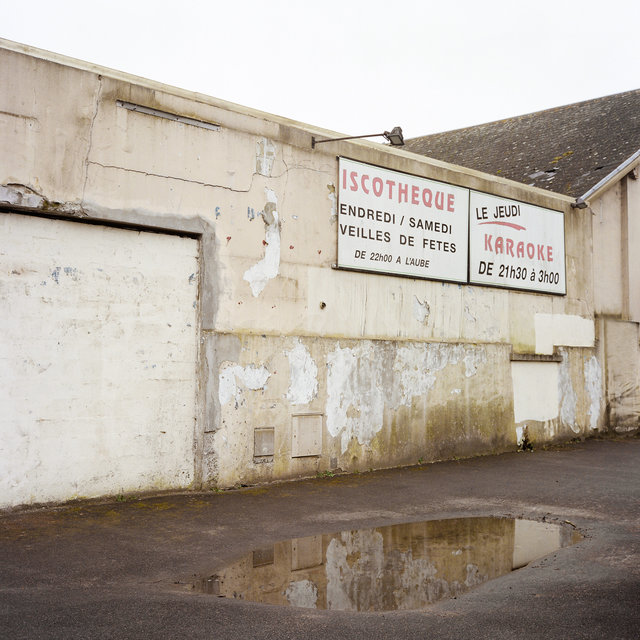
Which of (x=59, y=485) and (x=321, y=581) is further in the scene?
(x=59, y=485)

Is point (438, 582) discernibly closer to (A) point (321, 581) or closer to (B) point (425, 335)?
(A) point (321, 581)

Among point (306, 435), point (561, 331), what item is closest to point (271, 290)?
point (306, 435)

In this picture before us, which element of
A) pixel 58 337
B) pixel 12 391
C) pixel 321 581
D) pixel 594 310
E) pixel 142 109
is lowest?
pixel 321 581

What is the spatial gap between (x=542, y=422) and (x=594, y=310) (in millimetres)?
2955

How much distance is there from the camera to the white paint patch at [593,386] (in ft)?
47.2

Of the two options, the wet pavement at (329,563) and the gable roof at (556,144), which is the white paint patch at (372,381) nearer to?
the wet pavement at (329,563)

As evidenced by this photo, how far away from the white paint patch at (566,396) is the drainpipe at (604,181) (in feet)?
9.52

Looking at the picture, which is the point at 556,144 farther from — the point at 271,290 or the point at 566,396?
the point at 271,290

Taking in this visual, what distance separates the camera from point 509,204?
12.8 m

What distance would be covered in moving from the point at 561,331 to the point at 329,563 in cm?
964

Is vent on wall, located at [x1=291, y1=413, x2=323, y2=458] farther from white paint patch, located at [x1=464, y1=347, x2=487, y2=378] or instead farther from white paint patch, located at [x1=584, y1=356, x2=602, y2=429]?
white paint patch, located at [x1=584, y1=356, x2=602, y2=429]

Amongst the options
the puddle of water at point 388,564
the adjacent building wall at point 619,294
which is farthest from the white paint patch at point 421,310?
the adjacent building wall at point 619,294

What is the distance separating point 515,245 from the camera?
12.8 m

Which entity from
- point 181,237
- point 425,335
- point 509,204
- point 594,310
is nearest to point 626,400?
point 594,310
